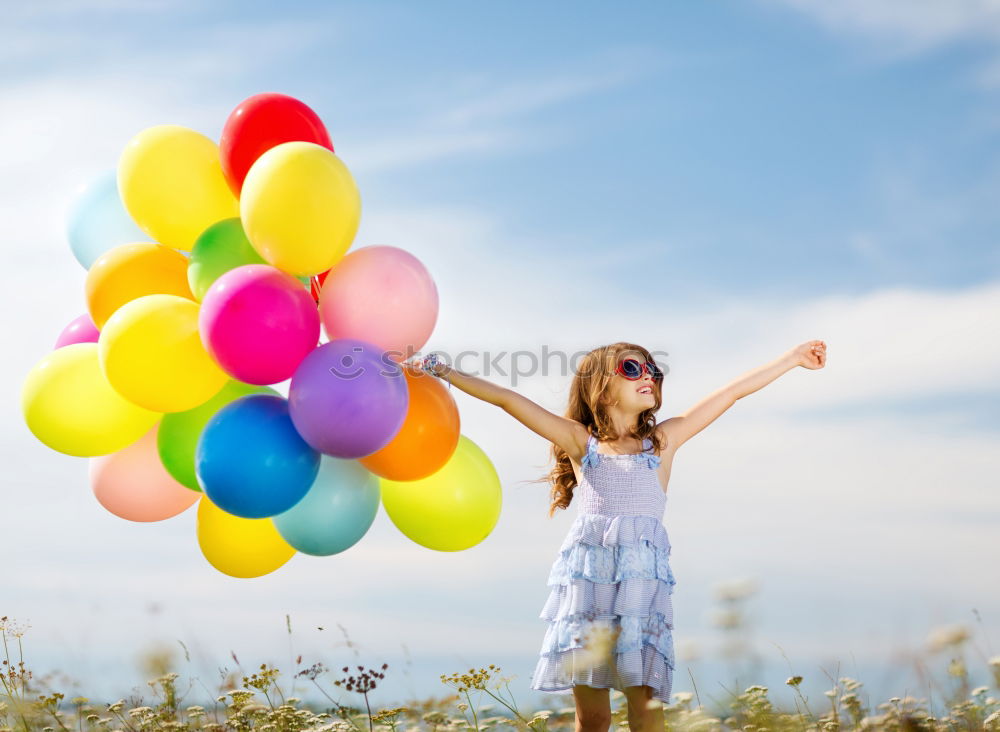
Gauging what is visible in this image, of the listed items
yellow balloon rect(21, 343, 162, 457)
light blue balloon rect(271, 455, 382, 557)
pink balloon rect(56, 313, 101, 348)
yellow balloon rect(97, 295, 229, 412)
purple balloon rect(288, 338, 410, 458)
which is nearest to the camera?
purple balloon rect(288, 338, 410, 458)

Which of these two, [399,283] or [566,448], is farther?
[566,448]

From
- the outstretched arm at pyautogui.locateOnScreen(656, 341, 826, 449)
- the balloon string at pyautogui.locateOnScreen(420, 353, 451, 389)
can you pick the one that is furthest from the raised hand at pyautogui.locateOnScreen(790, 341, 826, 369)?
the balloon string at pyautogui.locateOnScreen(420, 353, 451, 389)

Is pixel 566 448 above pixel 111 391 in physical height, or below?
below

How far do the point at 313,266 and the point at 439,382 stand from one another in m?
0.67

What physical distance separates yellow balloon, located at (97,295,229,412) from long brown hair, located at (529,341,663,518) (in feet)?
4.80

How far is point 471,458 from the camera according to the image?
3924mm

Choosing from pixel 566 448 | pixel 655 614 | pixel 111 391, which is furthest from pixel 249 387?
pixel 655 614

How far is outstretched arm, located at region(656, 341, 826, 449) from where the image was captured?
4062 mm

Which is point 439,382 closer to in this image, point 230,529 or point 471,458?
point 471,458

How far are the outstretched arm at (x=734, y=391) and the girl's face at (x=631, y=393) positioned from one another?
0.45ft

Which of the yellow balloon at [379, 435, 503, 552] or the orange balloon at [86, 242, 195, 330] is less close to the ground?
the orange balloon at [86, 242, 195, 330]

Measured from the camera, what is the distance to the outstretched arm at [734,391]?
160 inches

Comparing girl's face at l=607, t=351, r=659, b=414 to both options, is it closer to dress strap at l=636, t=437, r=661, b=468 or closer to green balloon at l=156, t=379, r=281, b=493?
dress strap at l=636, t=437, r=661, b=468

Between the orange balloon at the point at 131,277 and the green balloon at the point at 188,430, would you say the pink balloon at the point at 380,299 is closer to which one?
the green balloon at the point at 188,430
